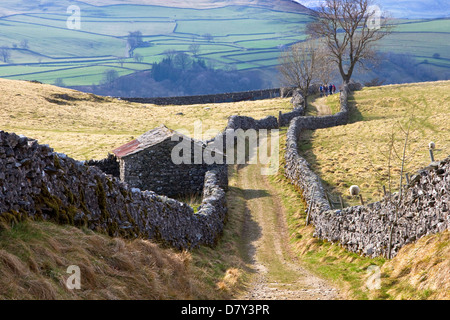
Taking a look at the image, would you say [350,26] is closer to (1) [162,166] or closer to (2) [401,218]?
(1) [162,166]

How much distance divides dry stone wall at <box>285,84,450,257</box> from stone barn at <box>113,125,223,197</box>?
22.2 feet

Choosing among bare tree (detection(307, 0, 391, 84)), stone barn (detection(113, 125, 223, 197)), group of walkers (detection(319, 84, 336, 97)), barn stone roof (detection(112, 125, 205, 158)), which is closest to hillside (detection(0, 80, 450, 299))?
stone barn (detection(113, 125, 223, 197))

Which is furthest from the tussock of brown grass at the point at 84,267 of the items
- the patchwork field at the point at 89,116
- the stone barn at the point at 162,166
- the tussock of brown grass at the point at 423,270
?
the patchwork field at the point at 89,116

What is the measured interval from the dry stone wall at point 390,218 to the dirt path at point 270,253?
73.9 inches

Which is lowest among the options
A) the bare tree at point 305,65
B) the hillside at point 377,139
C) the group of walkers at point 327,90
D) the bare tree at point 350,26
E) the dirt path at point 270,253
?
the dirt path at point 270,253

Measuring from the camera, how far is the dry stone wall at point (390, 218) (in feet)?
37.7

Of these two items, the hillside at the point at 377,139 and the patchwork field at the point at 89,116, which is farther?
the patchwork field at the point at 89,116

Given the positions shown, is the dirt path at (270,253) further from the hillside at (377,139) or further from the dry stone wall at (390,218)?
the hillside at (377,139)

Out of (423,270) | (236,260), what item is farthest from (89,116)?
(423,270)

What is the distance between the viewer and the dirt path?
12570 mm

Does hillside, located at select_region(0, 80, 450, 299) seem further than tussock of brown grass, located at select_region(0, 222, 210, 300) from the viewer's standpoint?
Yes

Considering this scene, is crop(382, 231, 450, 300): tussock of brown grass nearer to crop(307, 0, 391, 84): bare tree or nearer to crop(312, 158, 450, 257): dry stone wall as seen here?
crop(312, 158, 450, 257): dry stone wall

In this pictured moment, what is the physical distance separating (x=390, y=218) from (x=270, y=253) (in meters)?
5.75

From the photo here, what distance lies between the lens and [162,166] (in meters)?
25.2
